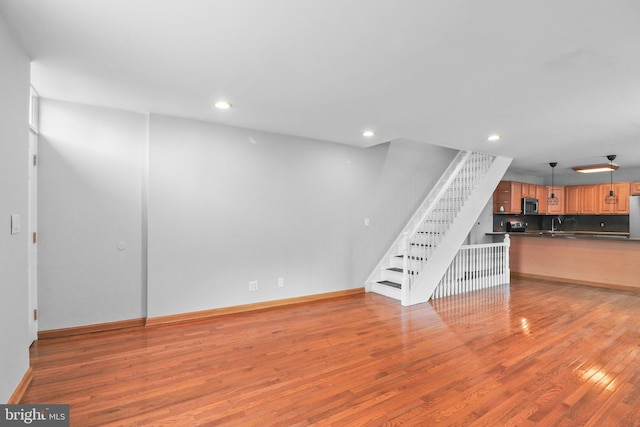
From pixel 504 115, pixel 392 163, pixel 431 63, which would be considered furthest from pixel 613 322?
pixel 431 63

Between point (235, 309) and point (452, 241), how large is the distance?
3.54 metres

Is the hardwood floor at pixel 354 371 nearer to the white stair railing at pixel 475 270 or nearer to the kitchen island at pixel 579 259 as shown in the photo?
the white stair railing at pixel 475 270

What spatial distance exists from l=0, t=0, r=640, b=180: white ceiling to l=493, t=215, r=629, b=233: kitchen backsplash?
437cm

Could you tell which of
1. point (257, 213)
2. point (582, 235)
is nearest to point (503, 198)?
point (582, 235)

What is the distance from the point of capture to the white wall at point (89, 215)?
3.27 m

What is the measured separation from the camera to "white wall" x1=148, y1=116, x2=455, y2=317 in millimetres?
3791

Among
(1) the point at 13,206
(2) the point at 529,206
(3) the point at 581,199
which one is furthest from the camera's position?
(3) the point at 581,199

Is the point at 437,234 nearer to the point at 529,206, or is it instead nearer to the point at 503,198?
the point at 503,198

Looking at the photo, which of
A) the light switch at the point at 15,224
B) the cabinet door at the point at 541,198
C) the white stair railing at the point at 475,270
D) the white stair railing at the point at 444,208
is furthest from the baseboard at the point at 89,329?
the cabinet door at the point at 541,198

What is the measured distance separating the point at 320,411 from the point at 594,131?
473cm

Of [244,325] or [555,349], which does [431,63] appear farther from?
[244,325]

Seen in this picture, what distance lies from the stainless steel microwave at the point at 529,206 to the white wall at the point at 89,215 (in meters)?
7.99

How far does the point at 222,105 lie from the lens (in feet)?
11.0

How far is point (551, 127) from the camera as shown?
13.0 feet
